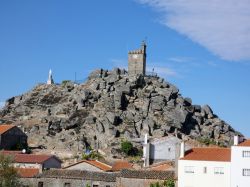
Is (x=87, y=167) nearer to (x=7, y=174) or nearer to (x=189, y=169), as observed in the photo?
(x=7, y=174)

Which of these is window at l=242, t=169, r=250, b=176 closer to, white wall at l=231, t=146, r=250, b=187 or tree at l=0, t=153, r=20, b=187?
white wall at l=231, t=146, r=250, b=187

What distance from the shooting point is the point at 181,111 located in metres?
129

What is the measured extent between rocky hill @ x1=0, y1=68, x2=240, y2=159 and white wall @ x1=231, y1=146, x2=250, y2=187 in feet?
181

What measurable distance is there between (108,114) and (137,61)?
83.1 feet

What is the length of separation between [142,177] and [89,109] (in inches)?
2633

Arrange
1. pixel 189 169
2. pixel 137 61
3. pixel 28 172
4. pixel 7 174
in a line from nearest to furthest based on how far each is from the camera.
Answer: pixel 189 169, pixel 7 174, pixel 28 172, pixel 137 61

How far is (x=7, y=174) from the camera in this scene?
200 feet

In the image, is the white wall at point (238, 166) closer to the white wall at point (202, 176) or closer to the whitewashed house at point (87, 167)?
the white wall at point (202, 176)

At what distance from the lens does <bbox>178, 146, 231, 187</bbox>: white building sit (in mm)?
58656

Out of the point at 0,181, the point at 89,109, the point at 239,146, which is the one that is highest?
the point at 89,109

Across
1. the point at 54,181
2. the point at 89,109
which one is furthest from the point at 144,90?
the point at 54,181

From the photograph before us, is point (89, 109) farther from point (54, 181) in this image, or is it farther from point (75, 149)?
point (54, 181)

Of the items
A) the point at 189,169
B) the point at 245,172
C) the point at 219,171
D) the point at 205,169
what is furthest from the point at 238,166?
the point at 189,169

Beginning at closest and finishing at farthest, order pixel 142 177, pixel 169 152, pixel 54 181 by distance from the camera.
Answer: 1. pixel 142 177
2. pixel 54 181
3. pixel 169 152
